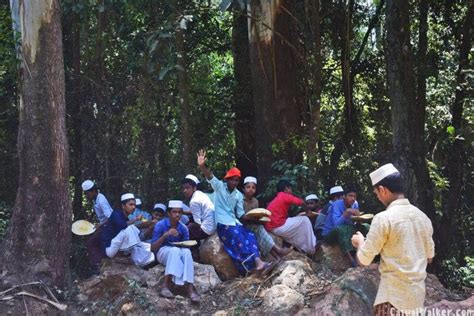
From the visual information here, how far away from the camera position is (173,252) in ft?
27.1

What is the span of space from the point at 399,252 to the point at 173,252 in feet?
14.1

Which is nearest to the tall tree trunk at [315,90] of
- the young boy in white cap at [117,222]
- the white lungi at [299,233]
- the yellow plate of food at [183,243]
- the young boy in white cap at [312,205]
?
the young boy in white cap at [312,205]

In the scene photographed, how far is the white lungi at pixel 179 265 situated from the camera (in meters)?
8.22

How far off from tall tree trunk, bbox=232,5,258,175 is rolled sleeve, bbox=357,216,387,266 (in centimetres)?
887

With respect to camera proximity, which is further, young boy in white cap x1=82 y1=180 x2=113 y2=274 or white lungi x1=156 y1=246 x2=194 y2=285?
young boy in white cap x1=82 y1=180 x2=113 y2=274

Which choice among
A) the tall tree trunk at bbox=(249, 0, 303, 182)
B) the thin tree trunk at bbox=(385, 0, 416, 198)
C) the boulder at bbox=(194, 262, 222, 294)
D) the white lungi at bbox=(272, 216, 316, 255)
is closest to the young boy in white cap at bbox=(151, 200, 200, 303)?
the boulder at bbox=(194, 262, 222, 294)

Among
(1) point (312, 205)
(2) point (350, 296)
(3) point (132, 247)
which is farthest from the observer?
(1) point (312, 205)

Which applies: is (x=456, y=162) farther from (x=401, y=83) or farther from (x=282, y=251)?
(x=282, y=251)

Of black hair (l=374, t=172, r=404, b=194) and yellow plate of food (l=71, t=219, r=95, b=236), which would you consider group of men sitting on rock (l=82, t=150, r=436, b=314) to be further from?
black hair (l=374, t=172, r=404, b=194)

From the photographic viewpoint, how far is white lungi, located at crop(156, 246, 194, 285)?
8.22 meters

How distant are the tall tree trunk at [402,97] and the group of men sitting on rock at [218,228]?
127 centimetres

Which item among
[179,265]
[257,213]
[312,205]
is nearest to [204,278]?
[179,265]

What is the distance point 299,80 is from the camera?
41.2 ft

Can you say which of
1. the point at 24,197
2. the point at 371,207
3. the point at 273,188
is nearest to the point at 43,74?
the point at 24,197
